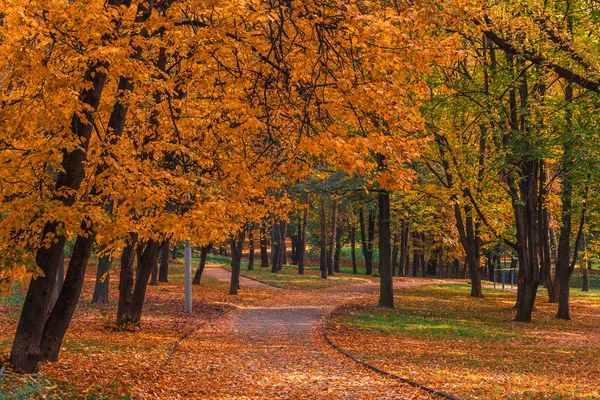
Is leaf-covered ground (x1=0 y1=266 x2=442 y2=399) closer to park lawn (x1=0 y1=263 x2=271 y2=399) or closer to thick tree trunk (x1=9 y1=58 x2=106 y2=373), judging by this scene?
park lawn (x1=0 y1=263 x2=271 y2=399)

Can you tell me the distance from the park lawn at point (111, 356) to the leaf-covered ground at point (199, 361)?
0.7 inches

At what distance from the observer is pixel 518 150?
713 inches

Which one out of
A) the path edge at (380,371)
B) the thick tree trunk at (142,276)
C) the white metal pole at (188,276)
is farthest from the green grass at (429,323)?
the thick tree trunk at (142,276)

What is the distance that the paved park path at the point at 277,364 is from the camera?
10.6 metres

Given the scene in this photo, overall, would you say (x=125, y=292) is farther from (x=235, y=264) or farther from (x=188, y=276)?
(x=235, y=264)

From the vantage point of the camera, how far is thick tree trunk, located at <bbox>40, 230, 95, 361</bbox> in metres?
10.3

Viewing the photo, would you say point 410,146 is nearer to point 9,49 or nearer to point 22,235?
point 9,49

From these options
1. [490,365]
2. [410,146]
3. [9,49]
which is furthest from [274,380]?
[9,49]

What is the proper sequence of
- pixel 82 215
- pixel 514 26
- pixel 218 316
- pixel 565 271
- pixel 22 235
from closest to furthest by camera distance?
pixel 82 215 → pixel 22 235 → pixel 514 26 → pixel 218 316 → pixel 565 271

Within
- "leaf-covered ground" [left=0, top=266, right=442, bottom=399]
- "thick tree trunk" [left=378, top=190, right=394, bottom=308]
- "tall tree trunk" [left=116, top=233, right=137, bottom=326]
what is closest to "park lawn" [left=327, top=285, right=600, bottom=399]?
"thick tree trunk" [left=378, top=190, right=394, bottom=308]

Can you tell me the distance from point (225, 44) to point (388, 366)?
7465 mm

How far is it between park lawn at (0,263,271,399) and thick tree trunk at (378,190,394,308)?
5.89 m

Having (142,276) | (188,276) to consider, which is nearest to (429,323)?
(188,276)

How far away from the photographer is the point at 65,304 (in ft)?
33.8
